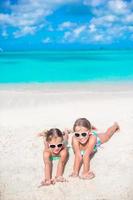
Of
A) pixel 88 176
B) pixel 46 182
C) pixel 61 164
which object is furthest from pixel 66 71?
pixel 46 182

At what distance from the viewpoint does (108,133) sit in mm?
5246

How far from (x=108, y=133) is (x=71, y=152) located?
2.41ft

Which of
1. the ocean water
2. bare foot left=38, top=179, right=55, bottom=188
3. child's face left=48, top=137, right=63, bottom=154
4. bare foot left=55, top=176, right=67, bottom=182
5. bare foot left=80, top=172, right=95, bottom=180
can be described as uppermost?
the ocean water

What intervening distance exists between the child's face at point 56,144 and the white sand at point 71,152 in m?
0.23

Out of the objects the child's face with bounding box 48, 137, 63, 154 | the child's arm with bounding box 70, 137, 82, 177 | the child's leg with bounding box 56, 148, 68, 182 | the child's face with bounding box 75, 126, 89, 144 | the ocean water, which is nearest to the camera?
the child's leg with bounding box 56, 148, 68, 182

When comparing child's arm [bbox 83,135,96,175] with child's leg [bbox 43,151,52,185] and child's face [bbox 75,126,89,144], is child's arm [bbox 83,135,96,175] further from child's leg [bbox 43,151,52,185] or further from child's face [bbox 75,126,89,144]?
child's leg [bbox 43,151,52,185]

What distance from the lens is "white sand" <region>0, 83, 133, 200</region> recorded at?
3.75 m

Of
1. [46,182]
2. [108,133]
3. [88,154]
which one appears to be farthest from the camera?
[108,133]

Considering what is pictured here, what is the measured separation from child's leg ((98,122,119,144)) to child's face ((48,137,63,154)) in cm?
85

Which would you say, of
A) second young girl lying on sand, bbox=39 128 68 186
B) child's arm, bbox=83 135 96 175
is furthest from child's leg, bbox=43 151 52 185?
child's arm, bbox=83 135 96 175

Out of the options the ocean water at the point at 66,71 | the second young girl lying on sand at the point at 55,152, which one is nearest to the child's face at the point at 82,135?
the second young girl lying on sand at the point at 55,152

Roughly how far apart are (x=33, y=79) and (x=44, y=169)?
10070 mm

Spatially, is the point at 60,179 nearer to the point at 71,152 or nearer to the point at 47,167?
the point at 47,167

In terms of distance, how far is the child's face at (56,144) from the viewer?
428 cm
